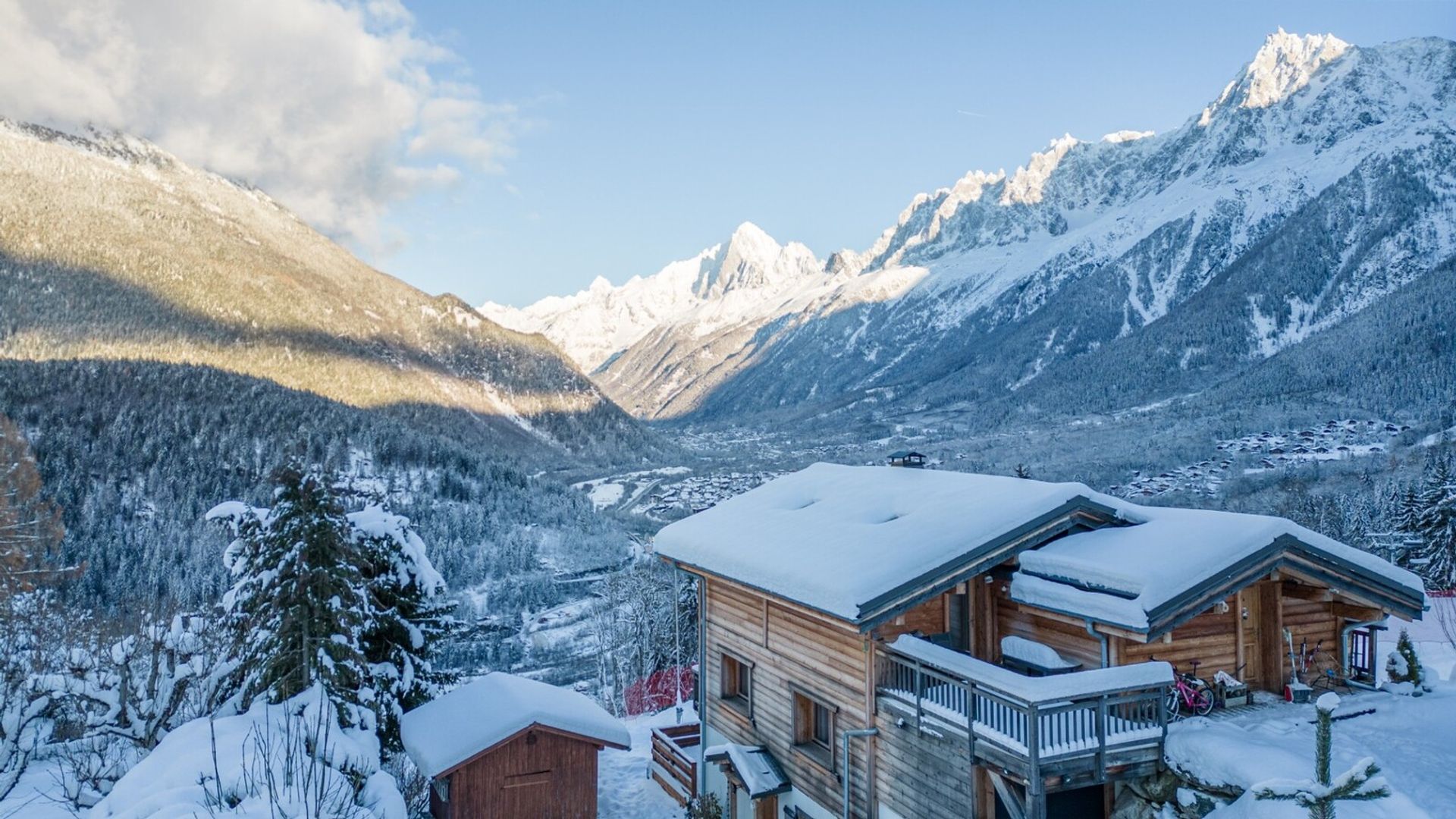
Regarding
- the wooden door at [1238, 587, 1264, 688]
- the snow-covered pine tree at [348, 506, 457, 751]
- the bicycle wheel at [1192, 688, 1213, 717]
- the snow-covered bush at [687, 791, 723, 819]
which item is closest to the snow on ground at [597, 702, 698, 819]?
A: the snow-covered bush at [687, 791, 723, 819]

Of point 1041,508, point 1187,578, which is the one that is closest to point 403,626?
point 1041,508

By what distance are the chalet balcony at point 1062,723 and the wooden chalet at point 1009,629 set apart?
0.03 meters

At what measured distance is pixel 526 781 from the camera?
645 inches

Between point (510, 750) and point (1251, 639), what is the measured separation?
12.9 metres

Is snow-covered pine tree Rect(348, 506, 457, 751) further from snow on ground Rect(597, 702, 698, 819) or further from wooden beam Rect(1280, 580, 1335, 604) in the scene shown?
wooden beam Rect(1280, 580, 1335, 604)

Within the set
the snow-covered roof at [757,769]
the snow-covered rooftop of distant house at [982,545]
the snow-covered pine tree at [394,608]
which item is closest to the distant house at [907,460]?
the snow-covered rooftop of distant house at [982,545]

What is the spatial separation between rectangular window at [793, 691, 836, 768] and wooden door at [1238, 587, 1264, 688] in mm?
6316

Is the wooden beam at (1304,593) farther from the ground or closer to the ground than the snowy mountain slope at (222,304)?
closer to the ground

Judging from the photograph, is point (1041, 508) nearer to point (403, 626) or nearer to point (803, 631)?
point (803, 631)

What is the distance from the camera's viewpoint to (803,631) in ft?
46.3

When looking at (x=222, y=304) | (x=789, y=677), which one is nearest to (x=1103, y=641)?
(x=789, y=677)

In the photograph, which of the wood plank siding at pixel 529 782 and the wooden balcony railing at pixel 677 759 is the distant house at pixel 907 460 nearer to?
the wooden balcony railing at pixel 677 759

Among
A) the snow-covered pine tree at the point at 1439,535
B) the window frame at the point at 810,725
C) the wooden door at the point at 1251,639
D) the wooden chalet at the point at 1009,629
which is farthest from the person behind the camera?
the snow-covered pine tree at the point at 1439,535

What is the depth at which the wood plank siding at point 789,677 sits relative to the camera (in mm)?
12781
